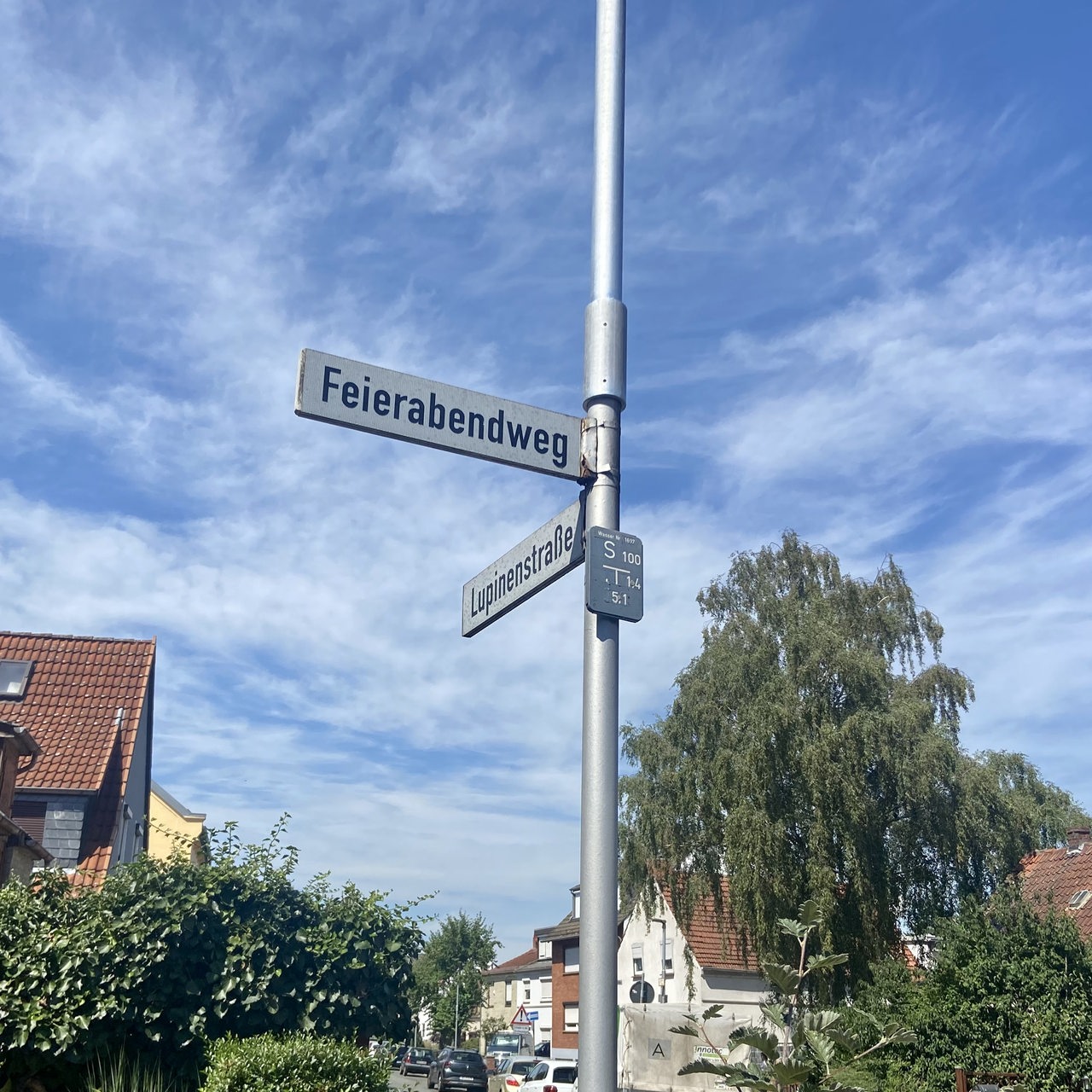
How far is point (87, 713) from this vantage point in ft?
90.7

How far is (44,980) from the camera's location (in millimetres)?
9016

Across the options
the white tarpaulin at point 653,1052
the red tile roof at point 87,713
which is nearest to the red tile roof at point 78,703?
the red tile roof at point 87,713

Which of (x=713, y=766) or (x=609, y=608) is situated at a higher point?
(x=713, y=766)

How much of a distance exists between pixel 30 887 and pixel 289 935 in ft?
8.54

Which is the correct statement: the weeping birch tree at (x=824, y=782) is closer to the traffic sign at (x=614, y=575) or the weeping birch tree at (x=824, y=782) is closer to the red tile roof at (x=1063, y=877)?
the red tile roof at (x=1063, y=877)

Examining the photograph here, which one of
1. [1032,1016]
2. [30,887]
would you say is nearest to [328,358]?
[30,887]

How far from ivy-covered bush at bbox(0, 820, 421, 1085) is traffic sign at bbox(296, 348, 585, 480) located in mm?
5815

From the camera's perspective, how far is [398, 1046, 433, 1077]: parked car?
58688mm

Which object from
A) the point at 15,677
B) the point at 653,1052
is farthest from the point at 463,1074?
the point at 15,677

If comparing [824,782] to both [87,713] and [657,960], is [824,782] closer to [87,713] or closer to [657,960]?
[87,713]

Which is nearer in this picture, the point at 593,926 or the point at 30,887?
the point at 593,926

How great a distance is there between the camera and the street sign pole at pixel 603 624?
4.08m

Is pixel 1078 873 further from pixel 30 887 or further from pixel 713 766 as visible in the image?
pixel 30 887

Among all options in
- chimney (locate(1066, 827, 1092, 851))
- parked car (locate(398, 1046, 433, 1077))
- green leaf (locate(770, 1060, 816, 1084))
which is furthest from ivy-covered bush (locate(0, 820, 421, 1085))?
parked car (locate(398, 1046, 433, 1077))
